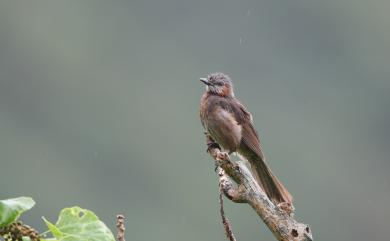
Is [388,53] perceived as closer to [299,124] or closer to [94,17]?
[299,124]

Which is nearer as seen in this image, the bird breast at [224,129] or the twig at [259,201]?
the twig at [259,201]

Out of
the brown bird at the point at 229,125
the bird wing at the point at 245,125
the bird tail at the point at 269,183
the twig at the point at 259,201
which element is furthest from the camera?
the bird wing at the point at 245,125

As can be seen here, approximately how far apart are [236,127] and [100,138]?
71797 mm

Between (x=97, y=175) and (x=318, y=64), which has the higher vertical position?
(x=318, y=64)

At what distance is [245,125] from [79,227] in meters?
6.07

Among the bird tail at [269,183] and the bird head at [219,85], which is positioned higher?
the bird head at [219,85]

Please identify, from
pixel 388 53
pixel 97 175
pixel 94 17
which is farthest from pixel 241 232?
pixel 94 17

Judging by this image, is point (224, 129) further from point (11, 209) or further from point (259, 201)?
point (11, 209)

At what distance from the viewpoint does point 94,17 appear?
112 m

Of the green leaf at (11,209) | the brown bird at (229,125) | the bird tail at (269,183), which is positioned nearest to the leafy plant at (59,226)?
the green leaf at (11,209)

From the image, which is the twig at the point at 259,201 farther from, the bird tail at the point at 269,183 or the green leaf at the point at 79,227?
the bird tail at the point at 269,183

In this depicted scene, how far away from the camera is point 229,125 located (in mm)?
8102

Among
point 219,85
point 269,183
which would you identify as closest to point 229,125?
point 219,85

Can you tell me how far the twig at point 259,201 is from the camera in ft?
11.3
